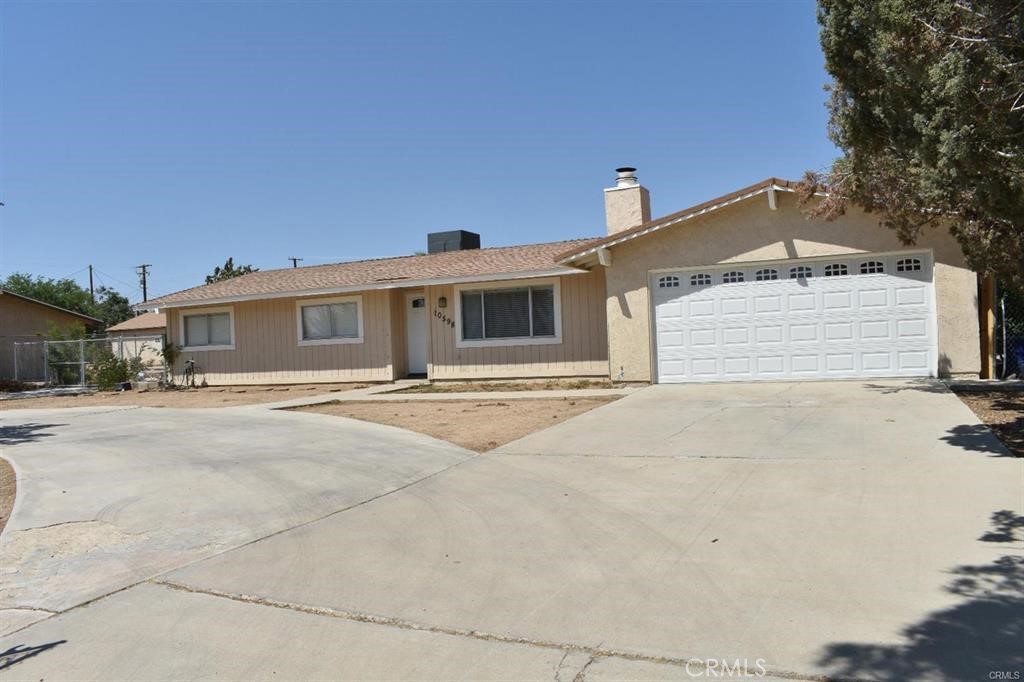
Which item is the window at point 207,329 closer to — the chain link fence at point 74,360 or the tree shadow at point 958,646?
the chain link fence at point 74,360

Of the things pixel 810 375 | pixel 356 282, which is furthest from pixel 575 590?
pixel 356 282

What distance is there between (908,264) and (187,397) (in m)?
16.6

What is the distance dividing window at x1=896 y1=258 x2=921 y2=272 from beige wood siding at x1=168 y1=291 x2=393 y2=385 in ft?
38.9

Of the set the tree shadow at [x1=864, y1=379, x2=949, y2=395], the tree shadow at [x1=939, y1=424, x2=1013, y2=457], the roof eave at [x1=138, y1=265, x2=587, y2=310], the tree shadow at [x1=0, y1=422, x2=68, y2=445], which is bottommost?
the tree shadow at [x1=939, y1=424, x2=1013, y2=457]

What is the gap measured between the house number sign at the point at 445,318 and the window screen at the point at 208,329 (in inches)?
269

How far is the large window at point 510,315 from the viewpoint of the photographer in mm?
18297

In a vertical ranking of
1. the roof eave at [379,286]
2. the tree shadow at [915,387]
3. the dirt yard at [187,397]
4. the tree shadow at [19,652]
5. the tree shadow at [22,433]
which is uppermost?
the roof eave at [379,286]

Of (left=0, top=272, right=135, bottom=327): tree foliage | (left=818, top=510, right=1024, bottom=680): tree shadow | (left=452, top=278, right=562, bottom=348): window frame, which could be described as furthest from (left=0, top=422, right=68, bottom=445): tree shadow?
(left=0, top=272, right=135, bottom=327): tree foliage

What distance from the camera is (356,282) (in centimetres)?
1980

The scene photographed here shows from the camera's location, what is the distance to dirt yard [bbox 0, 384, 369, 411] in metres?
17.5

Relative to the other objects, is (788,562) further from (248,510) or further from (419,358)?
(419,358)

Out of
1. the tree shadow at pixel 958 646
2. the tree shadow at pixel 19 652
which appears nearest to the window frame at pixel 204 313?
the tree shadow at pixel 19 652

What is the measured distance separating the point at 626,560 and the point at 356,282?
1571cm

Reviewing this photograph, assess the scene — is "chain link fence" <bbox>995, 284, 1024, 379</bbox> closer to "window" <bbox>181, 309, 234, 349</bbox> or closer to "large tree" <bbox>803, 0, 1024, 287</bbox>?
"large tree" <bbox>803, 0, 1024, 287</bbox>
